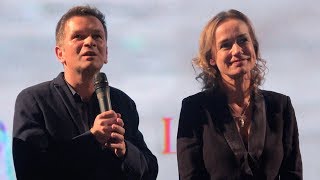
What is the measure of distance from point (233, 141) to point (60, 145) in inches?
51.1

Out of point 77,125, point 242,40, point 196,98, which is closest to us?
point 77,125

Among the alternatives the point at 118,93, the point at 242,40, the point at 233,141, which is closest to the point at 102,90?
the point at 118,93

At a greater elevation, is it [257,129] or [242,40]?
[242,40]

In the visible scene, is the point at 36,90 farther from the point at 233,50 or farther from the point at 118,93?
the point at 233,50

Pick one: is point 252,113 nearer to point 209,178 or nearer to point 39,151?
point 209,178

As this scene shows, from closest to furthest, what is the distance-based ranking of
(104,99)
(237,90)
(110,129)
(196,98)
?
(110,129), (104,99), (237,90), (196,98)

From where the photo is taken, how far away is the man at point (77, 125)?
4922mm

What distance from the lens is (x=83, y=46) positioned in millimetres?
5145

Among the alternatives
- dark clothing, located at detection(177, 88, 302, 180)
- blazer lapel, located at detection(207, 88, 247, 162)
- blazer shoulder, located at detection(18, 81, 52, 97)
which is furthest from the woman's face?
blazer shoulder, located at detection(18, 81, 52, 97)

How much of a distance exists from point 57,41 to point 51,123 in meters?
0.70

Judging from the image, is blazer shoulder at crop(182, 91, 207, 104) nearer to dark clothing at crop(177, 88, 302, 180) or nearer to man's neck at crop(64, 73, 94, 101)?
dark clothing at crop(177, 88, 302, 180)

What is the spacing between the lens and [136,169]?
16.7 ft

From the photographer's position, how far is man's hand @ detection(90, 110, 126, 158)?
4.63m

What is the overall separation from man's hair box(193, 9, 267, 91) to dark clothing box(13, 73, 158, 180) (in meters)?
0.82
